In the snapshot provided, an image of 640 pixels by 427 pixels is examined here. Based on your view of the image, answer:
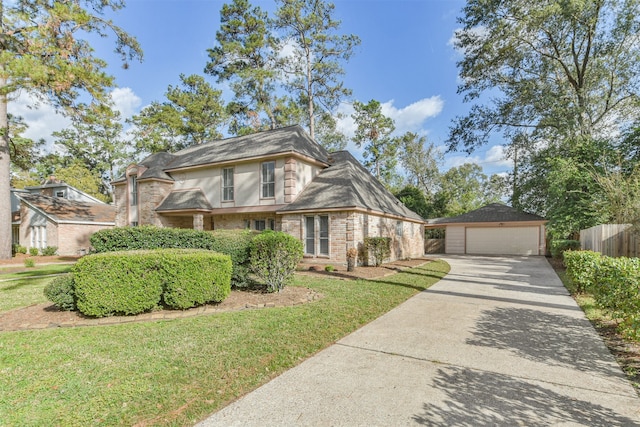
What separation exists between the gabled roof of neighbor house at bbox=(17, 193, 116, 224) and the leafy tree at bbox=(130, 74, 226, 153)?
10052 mm

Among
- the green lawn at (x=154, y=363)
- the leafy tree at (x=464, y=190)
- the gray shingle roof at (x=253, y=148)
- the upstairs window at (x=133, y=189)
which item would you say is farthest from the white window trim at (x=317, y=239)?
the leafy tree at (x=464, y=190)


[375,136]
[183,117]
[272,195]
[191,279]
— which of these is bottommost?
[191,279]

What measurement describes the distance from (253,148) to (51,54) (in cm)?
1017

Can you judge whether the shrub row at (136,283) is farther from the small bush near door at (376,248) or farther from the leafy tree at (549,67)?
the leafy tree at (549,67)

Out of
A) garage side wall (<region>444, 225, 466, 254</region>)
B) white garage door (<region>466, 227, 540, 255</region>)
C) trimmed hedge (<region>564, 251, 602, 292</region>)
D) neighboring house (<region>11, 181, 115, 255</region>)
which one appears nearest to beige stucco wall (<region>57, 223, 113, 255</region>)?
neighboring house (<region>11, 181, 115, 255</region>)

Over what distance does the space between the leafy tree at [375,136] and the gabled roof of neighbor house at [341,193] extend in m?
15.3

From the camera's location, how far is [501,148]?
73.7 feet

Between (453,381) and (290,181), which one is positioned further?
(290,181)

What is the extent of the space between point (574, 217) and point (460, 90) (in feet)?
34.4

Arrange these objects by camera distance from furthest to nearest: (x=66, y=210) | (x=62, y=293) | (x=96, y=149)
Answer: (x=96, y=149) → (x=66, y=210) → (x=62, y=293)

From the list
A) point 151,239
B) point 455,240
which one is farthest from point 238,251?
point 455,240

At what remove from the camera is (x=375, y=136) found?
3084 cm

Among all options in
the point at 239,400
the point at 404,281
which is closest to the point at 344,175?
the point at 404,281

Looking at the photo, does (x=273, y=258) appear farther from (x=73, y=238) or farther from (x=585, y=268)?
Result: (x=73, y=238)
